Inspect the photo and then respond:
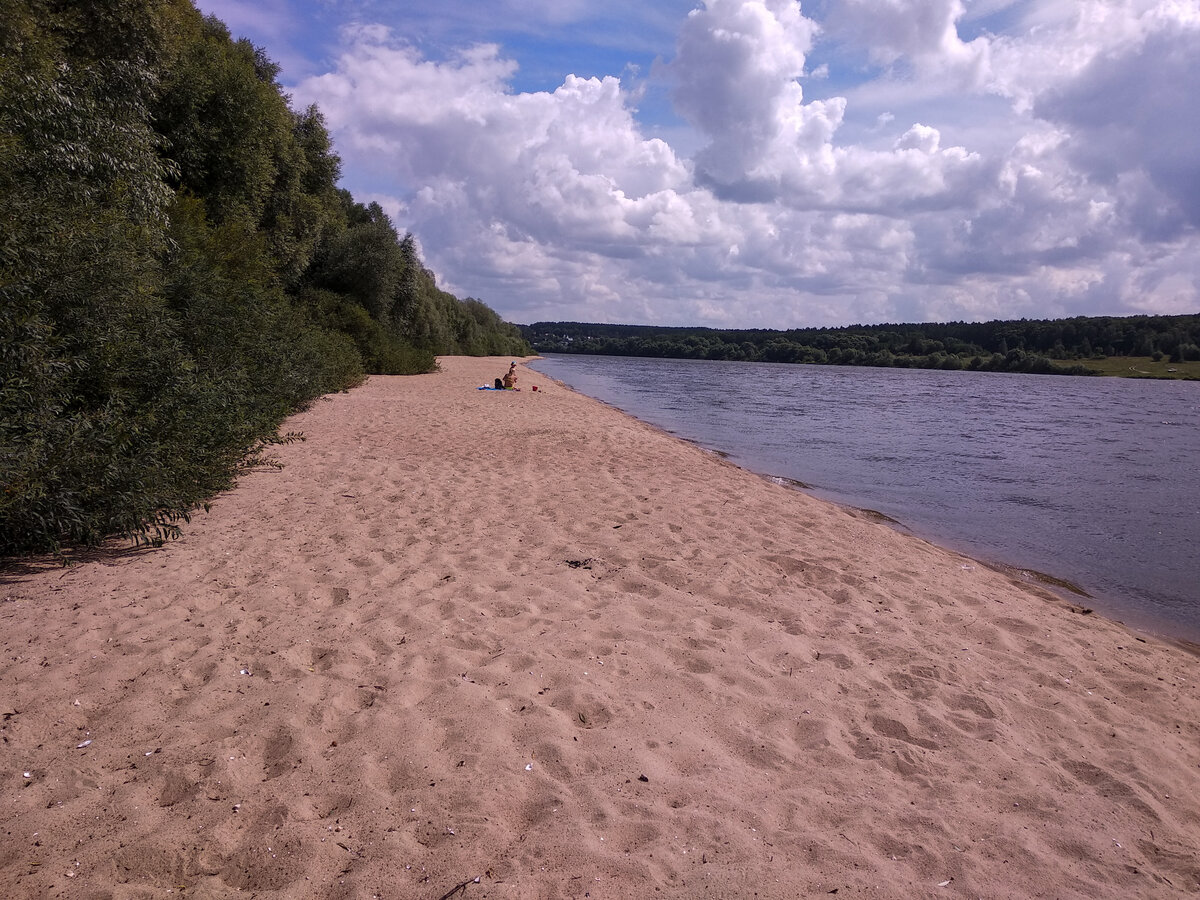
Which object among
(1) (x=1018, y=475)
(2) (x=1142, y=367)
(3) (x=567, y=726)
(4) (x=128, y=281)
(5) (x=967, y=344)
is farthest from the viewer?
(5) (x=967, y=344)

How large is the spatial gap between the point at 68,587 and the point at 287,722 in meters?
2.64

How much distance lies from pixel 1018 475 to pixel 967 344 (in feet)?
314

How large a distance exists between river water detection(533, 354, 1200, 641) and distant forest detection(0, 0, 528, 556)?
28.6 ft

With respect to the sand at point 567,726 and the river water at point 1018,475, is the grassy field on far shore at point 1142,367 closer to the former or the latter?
the river water at point 1018,475

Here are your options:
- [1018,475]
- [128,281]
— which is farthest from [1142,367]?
[128,281]

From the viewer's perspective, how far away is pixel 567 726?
3.63 metres

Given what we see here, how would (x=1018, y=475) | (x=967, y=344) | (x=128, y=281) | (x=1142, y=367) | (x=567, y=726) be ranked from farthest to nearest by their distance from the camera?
1. (x=967, y=344)
2. (x=1142, y=367)
3. (x=1018, y=475)
4. (x=128, y=281)
5. (x=567, y=726)

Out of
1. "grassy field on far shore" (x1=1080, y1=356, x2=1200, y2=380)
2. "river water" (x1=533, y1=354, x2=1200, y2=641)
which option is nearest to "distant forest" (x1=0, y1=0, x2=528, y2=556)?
"river water" (x1=533, y1=354, x2=1200, y2=641)

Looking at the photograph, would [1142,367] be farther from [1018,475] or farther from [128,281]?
[128,281]

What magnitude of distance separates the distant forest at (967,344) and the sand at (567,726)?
9245cm

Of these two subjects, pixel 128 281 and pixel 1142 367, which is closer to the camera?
pixel 128 281

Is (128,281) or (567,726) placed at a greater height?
(128,281)

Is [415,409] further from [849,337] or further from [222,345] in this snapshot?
[849,337]

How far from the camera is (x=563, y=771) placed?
3262 millimetres
